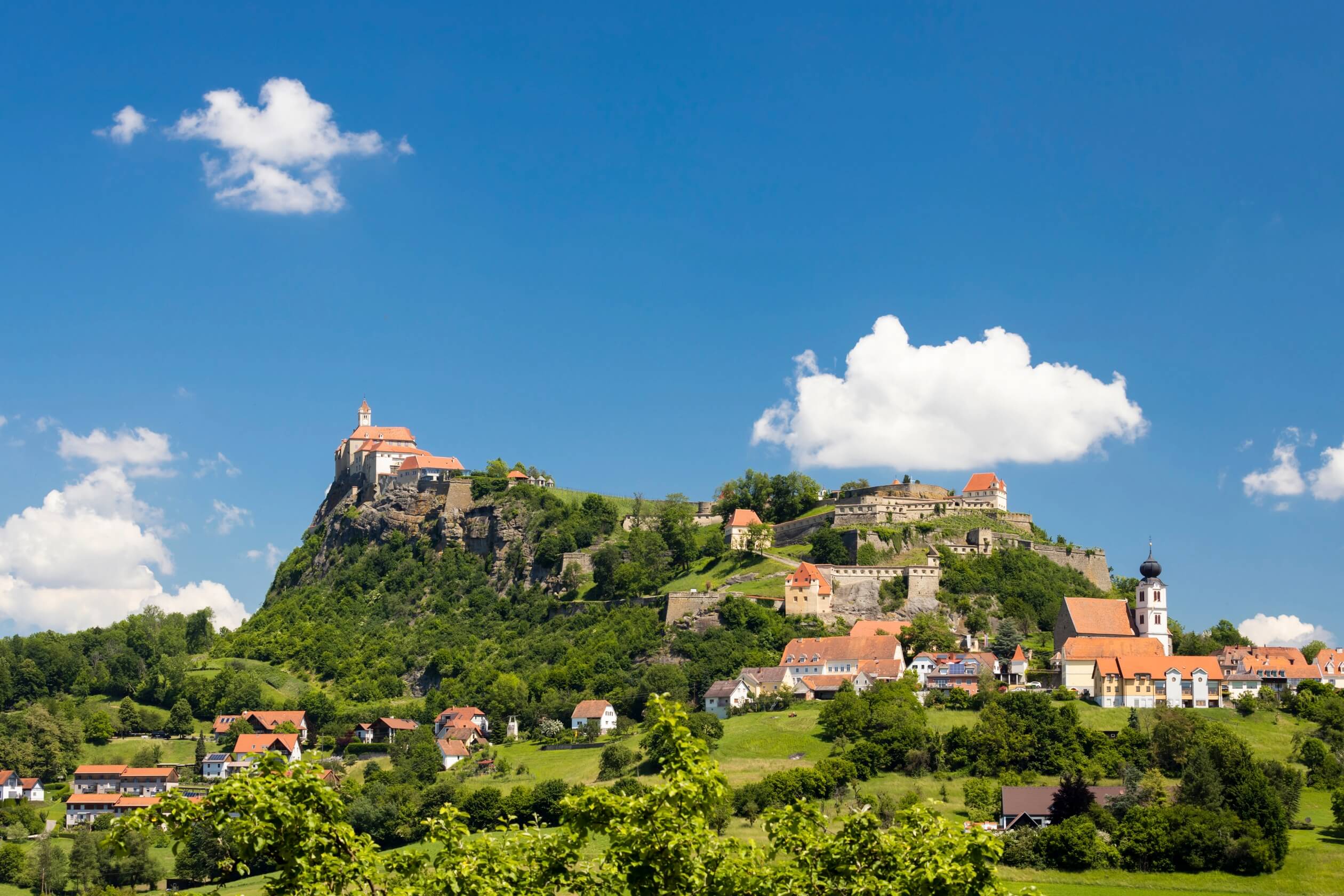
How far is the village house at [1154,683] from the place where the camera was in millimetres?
73438

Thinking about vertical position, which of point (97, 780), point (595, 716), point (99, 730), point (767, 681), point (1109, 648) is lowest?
point (97, 780)

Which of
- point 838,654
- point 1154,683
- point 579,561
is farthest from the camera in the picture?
point 579,561

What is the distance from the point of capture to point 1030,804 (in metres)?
57.8

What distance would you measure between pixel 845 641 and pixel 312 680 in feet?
155

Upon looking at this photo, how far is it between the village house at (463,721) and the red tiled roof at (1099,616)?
38263mm

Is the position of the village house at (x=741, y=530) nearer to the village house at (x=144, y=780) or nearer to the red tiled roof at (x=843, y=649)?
the red tiled roof at (x=843, y=649)

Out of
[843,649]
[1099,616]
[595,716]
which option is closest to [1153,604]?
[1099,616]

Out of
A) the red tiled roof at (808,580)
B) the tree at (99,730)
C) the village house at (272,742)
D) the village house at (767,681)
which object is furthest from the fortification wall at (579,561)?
the tree at (99,730)

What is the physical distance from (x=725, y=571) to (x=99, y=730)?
47639 millimetres

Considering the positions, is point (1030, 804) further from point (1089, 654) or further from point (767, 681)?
point (767, 681)

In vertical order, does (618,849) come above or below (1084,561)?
below

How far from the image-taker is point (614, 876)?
16.0 m

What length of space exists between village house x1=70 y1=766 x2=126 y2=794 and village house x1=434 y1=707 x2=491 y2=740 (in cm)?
2018

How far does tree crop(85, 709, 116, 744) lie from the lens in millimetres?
94750
